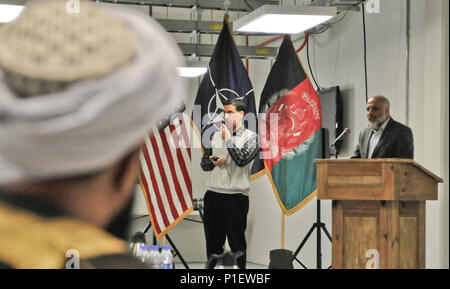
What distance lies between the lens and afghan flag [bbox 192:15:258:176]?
5.77m

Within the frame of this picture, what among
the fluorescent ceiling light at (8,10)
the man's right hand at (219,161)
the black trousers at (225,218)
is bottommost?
the black trousers at (225,218)

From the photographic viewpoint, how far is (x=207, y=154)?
4.25 meters

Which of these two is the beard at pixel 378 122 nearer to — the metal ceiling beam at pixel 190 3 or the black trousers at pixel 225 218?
the black trousers at pixel 225 218

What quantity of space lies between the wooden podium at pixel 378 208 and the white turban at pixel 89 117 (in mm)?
2931

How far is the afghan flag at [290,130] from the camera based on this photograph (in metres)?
5.74

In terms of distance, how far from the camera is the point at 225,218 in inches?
167

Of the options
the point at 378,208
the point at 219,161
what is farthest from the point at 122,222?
the point at 219,161

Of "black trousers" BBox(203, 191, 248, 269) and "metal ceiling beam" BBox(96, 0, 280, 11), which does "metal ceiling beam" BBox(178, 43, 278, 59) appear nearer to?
"metal ceiling beam" BBox(96, 0, 280, 11)

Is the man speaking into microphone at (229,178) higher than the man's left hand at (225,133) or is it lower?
lower

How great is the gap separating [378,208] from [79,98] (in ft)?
10.1

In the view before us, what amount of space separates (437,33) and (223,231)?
2.05m

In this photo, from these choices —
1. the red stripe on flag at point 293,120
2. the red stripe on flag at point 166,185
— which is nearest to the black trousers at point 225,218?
the red stripe on flag at point 166,185
